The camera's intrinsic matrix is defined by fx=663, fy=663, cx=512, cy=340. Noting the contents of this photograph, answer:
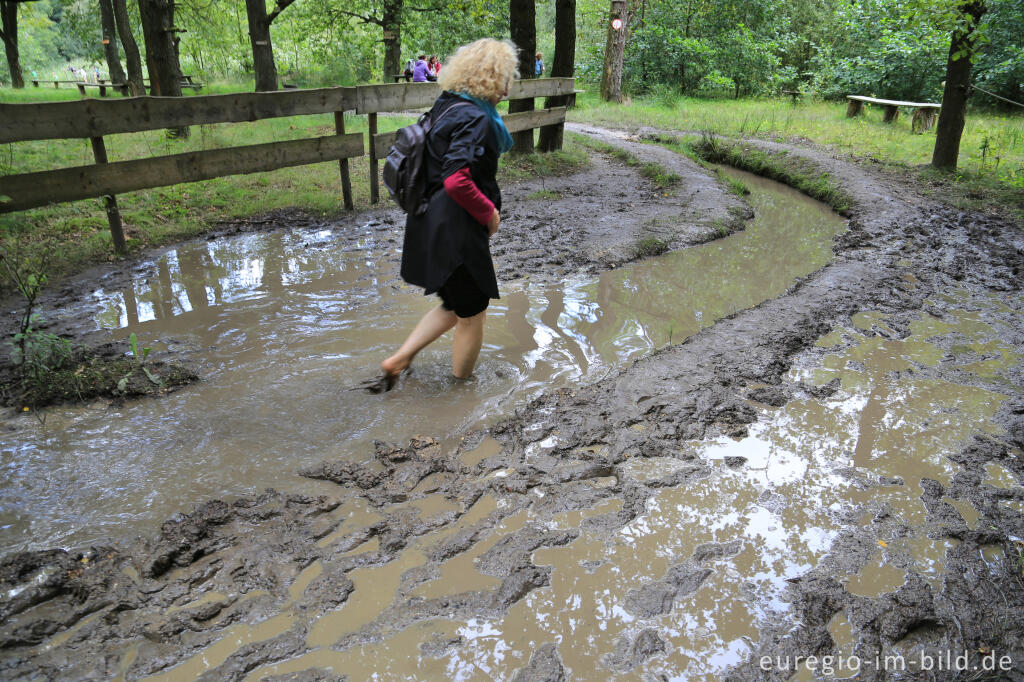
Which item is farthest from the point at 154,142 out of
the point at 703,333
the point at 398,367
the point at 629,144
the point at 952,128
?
the point at 952,128

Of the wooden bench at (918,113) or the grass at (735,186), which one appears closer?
the grass at (735,186)

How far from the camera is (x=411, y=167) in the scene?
12.3ft

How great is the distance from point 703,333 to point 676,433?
162 cm

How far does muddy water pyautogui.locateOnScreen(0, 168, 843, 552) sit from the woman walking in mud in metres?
0.77

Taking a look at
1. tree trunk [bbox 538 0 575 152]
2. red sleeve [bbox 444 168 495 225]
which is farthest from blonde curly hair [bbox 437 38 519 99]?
tree trunk [bbox 538 0 575 152]

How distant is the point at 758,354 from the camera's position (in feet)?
16.0

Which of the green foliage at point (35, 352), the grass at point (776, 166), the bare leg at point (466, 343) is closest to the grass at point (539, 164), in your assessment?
the grass at point (776, 166)

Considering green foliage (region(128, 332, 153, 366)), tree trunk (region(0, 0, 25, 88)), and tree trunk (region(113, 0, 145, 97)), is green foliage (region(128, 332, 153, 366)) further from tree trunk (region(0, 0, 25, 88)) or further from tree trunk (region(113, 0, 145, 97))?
tree trunk (region(0, 0, 25, 88))

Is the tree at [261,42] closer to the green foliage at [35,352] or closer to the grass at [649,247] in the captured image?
the grass at [649,247]

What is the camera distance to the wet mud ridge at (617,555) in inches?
94.6

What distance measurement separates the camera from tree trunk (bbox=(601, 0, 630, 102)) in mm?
20297

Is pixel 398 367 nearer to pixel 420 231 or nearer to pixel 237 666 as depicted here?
pixel 420 231

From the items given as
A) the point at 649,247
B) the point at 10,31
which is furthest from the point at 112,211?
the point at 10,31

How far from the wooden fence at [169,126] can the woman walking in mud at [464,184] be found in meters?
2.86
